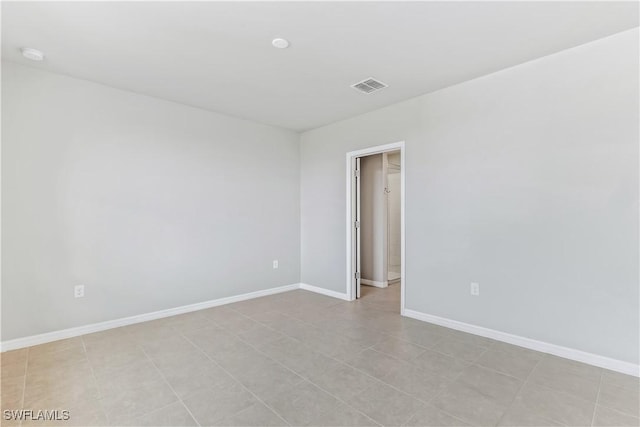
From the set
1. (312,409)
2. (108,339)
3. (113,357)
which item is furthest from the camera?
(108,339)

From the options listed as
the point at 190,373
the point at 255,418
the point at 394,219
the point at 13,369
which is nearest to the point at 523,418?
the point at 255,418

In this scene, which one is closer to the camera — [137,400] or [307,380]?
[137,400]

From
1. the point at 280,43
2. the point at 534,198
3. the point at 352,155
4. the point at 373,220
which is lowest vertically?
the point at 373,220

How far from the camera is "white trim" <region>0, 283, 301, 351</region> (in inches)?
109

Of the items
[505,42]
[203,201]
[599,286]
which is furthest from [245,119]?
[599,286]

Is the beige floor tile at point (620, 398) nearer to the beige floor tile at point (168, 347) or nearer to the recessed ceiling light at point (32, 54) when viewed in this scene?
the beige floor tile at point (168, 347)

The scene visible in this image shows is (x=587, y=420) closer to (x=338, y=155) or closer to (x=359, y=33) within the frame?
(x=359, y=33)

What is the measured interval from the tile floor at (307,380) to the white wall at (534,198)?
378 mm

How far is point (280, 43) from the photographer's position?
94.9 inches

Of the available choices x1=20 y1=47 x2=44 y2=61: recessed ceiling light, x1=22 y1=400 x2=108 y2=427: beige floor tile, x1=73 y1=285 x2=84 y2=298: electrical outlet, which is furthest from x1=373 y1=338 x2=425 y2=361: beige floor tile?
x1=20 y1=47 x2=44 y2=61: recessed ceiling light

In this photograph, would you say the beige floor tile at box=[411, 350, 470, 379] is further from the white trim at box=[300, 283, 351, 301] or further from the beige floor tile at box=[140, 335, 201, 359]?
the beige floor tile at box=[140, 335, 201, 359]

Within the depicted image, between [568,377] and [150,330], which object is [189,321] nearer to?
[150,330]

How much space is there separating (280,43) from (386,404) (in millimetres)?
2725

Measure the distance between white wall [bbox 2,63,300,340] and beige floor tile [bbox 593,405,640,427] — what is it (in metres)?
3.75
